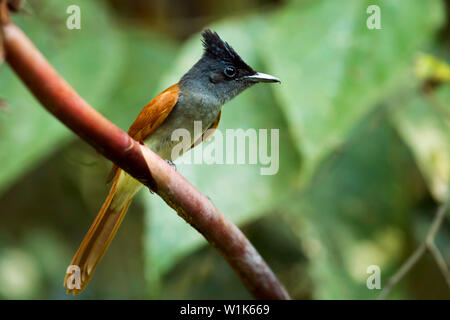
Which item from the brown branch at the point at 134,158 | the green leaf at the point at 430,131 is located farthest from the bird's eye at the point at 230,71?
the green leaf at the point at 430,131

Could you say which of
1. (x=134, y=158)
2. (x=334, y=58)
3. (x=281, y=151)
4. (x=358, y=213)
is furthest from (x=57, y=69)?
(x=134, y=158)

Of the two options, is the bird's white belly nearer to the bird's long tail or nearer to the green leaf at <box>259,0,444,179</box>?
the bird's long tail

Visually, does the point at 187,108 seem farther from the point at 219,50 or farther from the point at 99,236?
the point at 99,236

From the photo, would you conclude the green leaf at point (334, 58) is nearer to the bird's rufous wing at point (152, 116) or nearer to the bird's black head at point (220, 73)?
the bird's black head at point (220, 73)

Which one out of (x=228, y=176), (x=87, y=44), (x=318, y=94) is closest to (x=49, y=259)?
(x=87, y=44)

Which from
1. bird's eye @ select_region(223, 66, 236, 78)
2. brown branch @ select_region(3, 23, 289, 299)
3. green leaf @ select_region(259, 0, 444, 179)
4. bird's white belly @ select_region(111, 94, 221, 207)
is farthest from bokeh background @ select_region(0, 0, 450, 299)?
brown branch @ select_region(3, 23, 289, 299)
